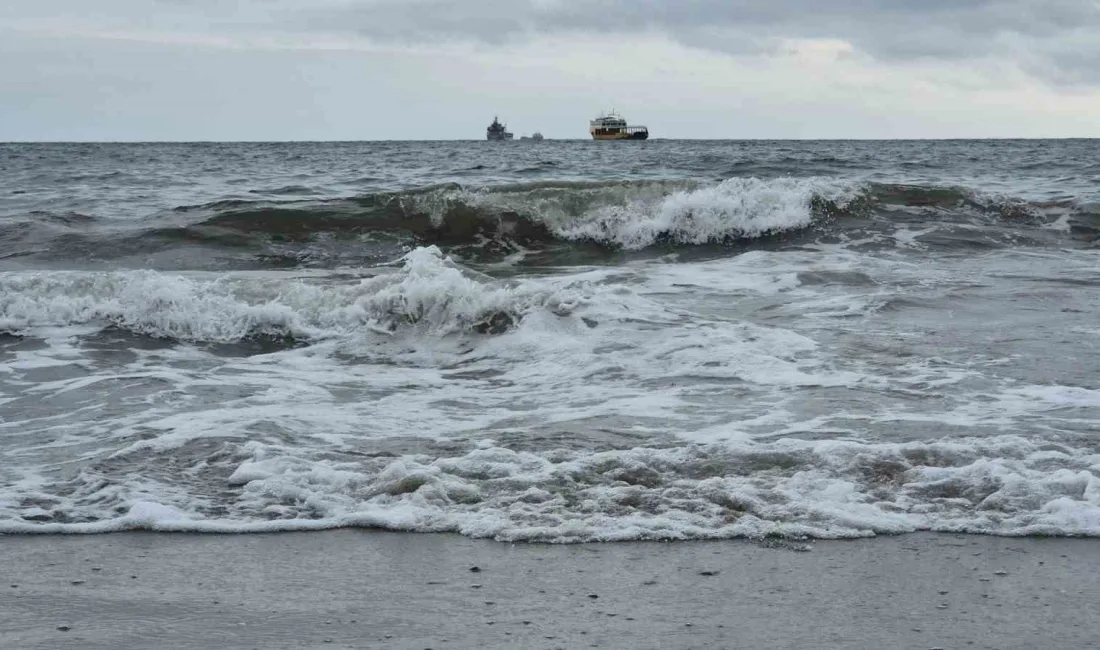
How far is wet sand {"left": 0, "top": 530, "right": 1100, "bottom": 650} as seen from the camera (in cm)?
262

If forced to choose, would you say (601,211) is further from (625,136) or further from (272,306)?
(625,136)

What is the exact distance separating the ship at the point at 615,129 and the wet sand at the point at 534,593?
217 ft

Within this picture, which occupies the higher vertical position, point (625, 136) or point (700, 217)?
point (625, 136)

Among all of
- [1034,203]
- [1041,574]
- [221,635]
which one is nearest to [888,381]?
[1041,574]

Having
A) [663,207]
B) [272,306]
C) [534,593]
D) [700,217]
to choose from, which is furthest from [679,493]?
[663,207]

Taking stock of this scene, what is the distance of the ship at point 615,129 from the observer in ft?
225

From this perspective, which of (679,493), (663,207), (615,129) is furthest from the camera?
(615,129)

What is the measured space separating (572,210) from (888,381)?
7568mm

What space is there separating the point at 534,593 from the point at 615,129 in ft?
222

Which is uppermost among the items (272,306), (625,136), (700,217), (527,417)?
(625,136)

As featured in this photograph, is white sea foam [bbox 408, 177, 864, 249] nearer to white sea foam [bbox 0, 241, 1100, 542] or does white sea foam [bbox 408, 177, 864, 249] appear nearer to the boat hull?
white sea foam [bbox 0, 241, 1100, 542]

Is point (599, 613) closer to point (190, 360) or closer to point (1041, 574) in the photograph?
point (1041, 574)

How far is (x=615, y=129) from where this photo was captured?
6925cm

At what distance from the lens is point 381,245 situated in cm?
1165
